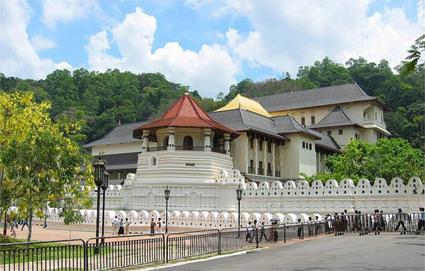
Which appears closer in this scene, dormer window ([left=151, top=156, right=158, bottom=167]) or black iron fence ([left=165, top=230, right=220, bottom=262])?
black iron fence ([left=165, top=230, right=220, bottom=262])

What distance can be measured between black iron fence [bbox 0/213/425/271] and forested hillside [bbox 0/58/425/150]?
223 feet

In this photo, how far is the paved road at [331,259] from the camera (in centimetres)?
1381

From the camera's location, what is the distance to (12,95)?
2403cm

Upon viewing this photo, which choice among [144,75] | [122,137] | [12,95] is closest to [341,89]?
[122,137]

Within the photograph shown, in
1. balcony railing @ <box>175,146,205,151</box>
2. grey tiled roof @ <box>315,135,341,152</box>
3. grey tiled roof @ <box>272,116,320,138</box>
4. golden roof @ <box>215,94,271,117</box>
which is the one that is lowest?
balcony railing @ <box>175,146,205,151</box>

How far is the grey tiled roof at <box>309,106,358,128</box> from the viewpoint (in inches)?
2697

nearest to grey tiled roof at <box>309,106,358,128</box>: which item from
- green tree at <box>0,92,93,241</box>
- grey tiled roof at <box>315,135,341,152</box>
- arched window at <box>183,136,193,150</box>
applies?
grey tiled roof at <box>315,135,341,152</box>

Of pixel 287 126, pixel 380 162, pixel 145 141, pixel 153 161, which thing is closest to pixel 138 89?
pixel 287 126

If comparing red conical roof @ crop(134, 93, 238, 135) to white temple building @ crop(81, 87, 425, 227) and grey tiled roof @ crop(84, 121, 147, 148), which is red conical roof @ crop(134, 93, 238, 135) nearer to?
white temple building @ crop(81, 87, 425, 227)

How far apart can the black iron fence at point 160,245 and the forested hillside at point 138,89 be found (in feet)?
223

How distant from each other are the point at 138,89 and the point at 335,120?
6524cm

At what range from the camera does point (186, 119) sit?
4525 centimetres

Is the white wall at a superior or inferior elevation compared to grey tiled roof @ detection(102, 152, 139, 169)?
superior

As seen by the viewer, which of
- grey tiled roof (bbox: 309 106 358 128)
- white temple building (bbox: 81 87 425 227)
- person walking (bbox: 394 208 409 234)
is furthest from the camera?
grey tiled roof (bbox: 309 106 358 128)
